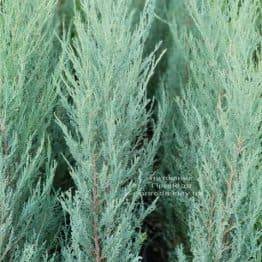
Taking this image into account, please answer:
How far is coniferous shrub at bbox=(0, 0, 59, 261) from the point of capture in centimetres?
258

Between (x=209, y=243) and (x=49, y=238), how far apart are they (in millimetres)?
937

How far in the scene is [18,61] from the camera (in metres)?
2.68

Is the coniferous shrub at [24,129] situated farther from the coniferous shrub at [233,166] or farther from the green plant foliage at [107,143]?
the coniferous shrub at [233,166]

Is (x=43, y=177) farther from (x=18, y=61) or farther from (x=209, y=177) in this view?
(x=209, y=177)

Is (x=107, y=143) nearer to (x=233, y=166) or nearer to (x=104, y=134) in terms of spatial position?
(x=104, y=134)

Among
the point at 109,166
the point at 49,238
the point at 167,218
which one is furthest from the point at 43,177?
the point at 167,218

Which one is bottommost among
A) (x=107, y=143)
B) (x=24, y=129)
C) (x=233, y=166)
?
(x=233, y=166)

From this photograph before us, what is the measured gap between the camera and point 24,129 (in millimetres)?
2748

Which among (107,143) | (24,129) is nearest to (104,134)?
(107,143)

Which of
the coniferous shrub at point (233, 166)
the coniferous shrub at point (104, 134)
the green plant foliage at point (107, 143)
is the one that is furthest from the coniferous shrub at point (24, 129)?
the coniferous shrub at point (233, 166)

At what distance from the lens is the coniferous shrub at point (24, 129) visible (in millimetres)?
2580

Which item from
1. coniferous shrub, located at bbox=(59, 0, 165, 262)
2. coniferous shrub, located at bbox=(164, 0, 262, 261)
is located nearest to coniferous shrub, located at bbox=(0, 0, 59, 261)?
coniferous shrub, located at bbox=(59, 0, 165, 262)

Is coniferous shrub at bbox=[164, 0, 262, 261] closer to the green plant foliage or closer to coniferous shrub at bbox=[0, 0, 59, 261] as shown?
the green plant foliage

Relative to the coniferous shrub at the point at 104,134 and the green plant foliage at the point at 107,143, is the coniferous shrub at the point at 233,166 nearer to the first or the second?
the green plant foliage at the point at 107,143
